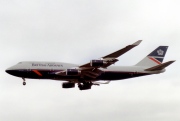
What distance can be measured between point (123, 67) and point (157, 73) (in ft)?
18.5

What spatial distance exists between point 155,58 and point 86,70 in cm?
1573

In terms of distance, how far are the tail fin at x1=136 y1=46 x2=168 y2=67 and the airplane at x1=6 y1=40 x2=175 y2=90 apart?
1402 millimetres

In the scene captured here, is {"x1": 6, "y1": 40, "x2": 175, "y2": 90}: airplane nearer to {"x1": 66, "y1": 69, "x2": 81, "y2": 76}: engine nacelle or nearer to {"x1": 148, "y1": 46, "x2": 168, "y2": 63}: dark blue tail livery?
{"x1": 66, "y1": 69, "x2": 81, "y2": 76}: engine nacelle

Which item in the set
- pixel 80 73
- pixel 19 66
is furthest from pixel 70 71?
pixel 19 66

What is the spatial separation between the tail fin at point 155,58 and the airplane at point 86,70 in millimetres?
1402

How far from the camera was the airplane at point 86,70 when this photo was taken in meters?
78.2

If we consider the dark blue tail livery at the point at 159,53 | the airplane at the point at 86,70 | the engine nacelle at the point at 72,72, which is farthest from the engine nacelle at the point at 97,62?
the dark blue tail livery at the point at 159,53

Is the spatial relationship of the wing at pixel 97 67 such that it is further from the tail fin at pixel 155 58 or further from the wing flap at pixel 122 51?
the tail fin at pixel 155 58

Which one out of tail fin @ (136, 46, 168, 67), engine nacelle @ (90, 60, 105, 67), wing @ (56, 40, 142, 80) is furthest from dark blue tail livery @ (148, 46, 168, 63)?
engine nacelle @ (90, 60, 105, 67)

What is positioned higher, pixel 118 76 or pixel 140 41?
pixel 140 41

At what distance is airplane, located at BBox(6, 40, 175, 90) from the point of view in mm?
78188

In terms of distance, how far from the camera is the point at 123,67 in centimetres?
8556

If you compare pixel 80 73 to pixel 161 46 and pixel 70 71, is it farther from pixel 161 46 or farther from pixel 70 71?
pixel 161 46

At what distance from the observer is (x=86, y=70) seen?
80.6m
